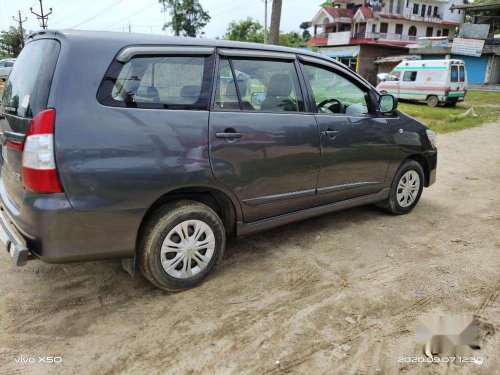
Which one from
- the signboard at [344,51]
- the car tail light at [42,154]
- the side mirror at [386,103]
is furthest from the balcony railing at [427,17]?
the car tail light at [42,154]

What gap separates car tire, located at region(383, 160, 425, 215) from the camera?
4691mm

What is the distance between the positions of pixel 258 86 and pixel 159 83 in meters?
0.91

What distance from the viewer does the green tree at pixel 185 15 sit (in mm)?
57531

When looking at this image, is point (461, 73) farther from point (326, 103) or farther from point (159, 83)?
point (159, 83)

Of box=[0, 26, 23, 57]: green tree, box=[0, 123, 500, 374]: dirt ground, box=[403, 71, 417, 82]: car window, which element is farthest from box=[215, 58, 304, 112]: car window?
box=[0, 26, 23, 57]: green tree

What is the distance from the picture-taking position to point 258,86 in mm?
3449

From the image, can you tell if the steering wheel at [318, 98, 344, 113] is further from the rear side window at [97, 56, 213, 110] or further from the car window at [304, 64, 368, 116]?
the rear side window at [97, 56, 213, 110]

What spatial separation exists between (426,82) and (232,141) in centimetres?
2041

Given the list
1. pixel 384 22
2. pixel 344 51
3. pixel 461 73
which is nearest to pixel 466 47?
pixel 344 51

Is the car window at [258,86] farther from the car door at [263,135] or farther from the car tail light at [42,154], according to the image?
the car tail light at [42,154]

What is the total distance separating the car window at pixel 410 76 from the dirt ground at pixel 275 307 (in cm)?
1933

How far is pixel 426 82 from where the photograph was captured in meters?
20.8

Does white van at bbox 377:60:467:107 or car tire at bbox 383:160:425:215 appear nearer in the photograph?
car tire at bbox 383:160:425:215

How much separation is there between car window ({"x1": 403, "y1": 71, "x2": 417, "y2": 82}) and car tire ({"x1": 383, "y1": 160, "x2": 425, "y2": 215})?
1877cm
